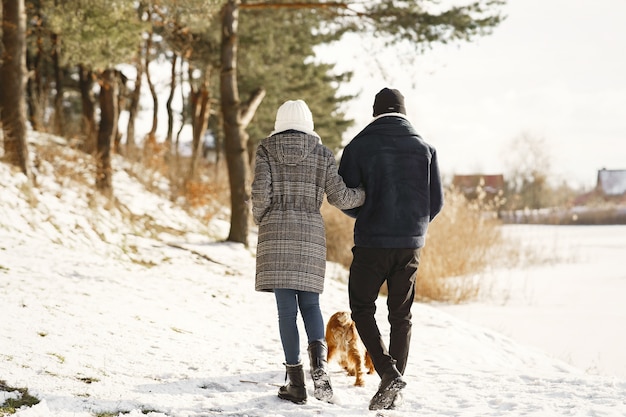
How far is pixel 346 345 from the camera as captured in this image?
459cm

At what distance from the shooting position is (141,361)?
4.58 meters

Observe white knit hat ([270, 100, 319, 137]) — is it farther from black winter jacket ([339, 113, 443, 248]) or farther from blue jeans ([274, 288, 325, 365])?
blue jeans ([274, 288, 325, 365])

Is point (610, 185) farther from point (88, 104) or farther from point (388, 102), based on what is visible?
point (388, 102)

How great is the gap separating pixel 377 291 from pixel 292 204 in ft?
2.40

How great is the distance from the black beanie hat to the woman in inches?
16.9

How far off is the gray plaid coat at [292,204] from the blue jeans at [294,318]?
0.09m

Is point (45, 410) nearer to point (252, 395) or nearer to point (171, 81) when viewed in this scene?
point (252, 395)

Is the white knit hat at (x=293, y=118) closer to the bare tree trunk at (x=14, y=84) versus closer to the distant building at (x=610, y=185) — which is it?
the bare tree trunk at (x=14, y=84)

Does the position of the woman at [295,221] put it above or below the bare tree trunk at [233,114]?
below

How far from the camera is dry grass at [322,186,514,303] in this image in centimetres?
1192

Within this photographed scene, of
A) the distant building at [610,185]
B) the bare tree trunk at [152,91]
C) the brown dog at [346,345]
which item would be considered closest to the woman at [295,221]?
the brown dog at [346,345]

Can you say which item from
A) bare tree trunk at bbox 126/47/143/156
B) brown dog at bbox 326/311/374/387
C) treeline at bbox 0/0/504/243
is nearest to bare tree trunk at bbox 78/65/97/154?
treeline at bbox 0/0/504/243

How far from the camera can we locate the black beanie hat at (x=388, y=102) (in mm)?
3959

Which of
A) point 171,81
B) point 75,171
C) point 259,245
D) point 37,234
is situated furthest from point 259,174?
point 171,81
